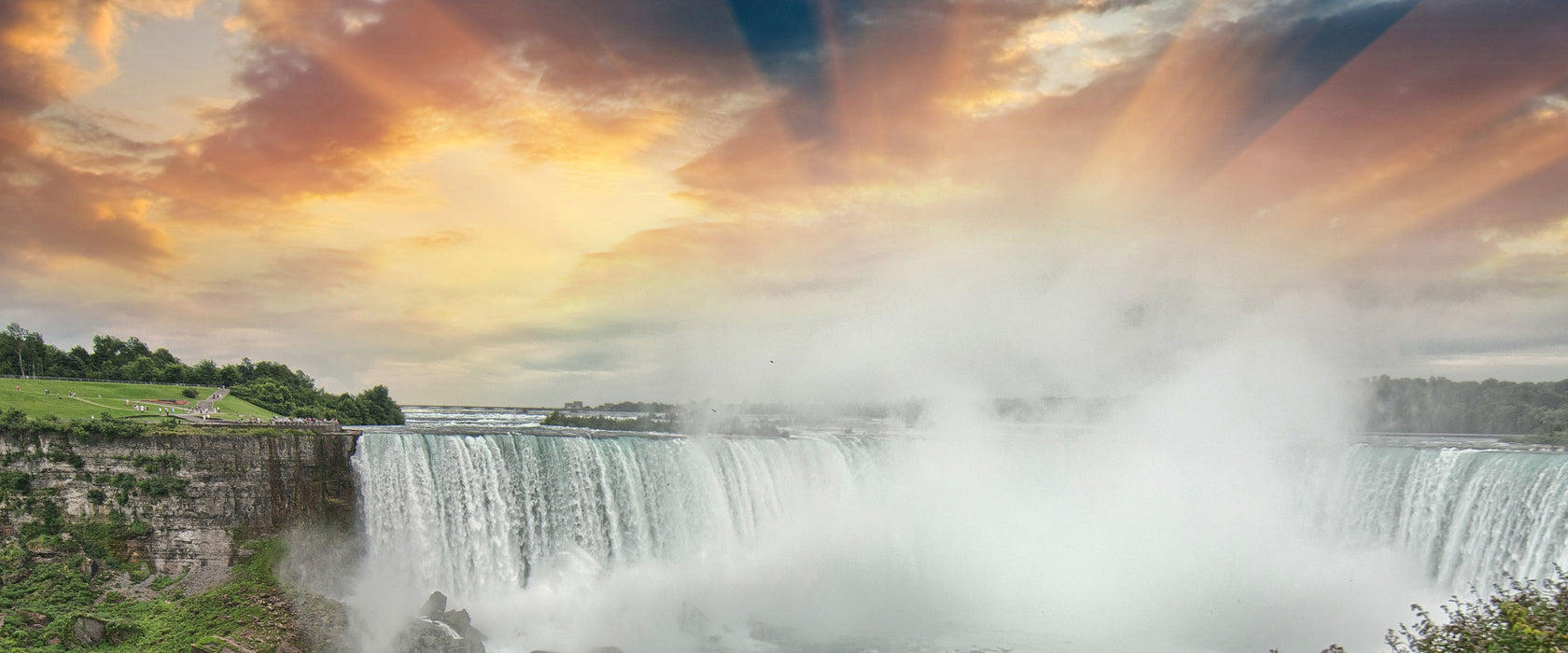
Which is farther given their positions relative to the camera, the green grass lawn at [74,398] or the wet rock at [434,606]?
the green grass lawn at [74,398]

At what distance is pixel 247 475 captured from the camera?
2395cm

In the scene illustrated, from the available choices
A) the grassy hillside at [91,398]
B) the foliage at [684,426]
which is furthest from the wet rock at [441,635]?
the foliage at [684,426]

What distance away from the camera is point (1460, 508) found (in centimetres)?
2686

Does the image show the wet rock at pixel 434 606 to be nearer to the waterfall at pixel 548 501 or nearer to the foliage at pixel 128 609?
the waterfall at pixel 548 501

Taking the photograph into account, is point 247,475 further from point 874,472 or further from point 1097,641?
point 1097,641

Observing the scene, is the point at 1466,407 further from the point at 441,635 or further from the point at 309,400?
the point at 309,400

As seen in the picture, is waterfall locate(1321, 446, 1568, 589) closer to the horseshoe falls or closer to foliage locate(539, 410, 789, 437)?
the horseshoe falls

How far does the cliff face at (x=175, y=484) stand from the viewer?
2286cm

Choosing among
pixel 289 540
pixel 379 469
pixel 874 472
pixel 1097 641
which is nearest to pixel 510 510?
pixel 379 469

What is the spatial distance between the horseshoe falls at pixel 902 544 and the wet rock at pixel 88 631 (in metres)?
5.98

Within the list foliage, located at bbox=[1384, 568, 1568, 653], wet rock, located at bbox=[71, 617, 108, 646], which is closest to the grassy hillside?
wet rock, located at bbox=[71, 617, 108, 646]

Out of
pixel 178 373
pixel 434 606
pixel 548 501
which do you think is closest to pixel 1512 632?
pixel 434 606

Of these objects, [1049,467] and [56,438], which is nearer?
[56,438]

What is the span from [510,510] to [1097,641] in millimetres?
20074
